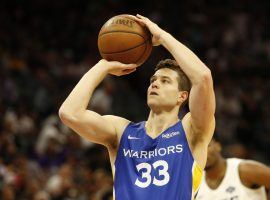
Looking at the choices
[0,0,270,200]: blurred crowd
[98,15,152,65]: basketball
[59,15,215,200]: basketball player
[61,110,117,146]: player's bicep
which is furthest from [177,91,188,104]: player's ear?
[0,0,270,200]: blurred crowd

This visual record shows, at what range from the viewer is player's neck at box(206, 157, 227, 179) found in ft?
20.7

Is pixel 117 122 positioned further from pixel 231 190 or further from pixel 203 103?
pixel 231 190

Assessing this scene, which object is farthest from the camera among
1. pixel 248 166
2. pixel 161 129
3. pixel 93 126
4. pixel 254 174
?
pixel 248 166

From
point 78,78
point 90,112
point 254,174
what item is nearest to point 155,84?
point 90,112

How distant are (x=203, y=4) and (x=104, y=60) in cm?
1207

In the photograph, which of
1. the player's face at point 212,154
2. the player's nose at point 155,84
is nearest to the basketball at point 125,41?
the player's nose at point 155,84

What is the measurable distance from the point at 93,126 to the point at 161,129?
1.56ft

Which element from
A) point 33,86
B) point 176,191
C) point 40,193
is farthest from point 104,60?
point 33,86

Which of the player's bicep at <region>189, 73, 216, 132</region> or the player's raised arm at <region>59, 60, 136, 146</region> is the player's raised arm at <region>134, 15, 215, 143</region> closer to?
the player's bicep at <region>189, 73, 216, 132</region>

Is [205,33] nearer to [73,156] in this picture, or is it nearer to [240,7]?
[240,7]

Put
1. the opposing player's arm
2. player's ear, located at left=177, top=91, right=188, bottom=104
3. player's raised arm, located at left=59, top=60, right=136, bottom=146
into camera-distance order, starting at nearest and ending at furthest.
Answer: player's raised arm, located at left=59, top=60, right=136, bottom=146 < player's ear, located at left=177, top=91, right=188, bottom=104 < the opposing player's arm

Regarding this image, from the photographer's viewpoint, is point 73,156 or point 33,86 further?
point 33,86

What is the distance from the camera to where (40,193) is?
9.06 m

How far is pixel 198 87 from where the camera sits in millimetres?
3959
